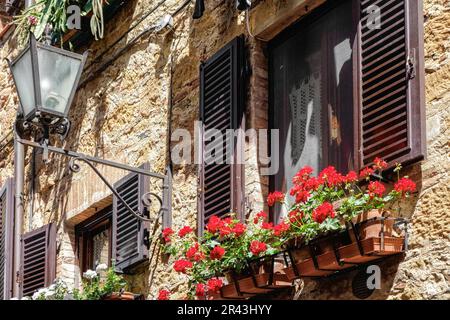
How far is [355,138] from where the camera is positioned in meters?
8.38

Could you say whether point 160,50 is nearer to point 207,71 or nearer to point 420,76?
point 207,71

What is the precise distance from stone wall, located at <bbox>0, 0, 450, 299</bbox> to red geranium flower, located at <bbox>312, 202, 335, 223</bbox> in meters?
0.43

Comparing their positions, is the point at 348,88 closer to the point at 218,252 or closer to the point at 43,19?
the point at 218,252

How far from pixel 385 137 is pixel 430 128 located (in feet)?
1.04

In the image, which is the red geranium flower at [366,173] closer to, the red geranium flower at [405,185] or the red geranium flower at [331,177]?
the red geranium flower at [331,177]

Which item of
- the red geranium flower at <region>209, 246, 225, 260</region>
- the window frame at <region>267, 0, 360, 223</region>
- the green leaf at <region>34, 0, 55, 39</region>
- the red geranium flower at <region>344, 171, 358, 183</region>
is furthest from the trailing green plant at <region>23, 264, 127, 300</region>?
the red geranium flower at <region>344, 171, 358, 183</region>

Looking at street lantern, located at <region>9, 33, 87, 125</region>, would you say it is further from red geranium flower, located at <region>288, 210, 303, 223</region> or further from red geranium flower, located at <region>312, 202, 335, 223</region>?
red geranium flower, located at <region>312, 202, 335, 223</region>

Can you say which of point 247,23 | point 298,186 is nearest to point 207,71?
point 247,23

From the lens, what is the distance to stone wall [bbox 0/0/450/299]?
780cm

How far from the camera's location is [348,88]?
886 cm

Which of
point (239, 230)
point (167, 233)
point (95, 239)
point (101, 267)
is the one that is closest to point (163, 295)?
point (167, 233)

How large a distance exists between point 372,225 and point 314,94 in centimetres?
166

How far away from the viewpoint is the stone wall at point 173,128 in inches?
307
